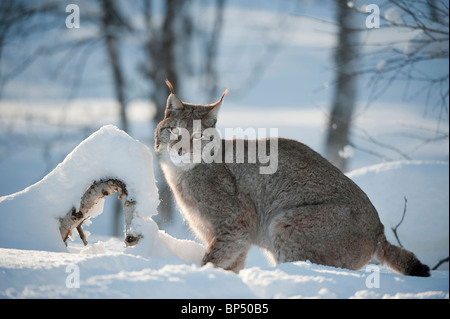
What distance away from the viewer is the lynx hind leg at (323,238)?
3.70m

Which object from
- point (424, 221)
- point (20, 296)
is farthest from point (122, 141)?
point (424, 221)

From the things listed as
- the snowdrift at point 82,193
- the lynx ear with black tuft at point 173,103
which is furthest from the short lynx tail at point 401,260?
the lynx ear with black tuft at point 173,103

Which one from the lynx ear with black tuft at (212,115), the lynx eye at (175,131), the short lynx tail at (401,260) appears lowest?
the short lynx tail at (401,260)

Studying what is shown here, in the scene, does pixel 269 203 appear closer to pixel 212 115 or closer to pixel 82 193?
pixel 212 115

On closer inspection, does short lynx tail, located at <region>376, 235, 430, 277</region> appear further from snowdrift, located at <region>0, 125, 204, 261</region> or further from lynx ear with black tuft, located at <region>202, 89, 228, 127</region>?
lynx ear with black tuft, located at <region>202, 89, 228, 127</region>

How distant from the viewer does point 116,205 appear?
444 inches

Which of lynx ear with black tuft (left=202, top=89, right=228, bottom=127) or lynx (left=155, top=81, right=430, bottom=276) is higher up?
lynx ear with black tuft (left=202, top=89, right=228, bottom=127)

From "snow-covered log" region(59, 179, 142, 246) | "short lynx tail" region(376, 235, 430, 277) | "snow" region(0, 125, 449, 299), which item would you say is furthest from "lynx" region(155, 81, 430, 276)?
"snow-covered log" region(59, 179, 142, 246)

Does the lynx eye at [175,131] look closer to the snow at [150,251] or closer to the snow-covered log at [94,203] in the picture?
the snow at [150,251]

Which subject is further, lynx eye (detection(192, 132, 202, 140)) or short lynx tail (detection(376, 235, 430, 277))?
lynx eye (detection(192, 132, 202, 140))

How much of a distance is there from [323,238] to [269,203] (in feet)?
2.07

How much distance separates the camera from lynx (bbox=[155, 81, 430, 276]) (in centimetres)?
374

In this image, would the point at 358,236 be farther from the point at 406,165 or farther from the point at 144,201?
the point at 406,165
